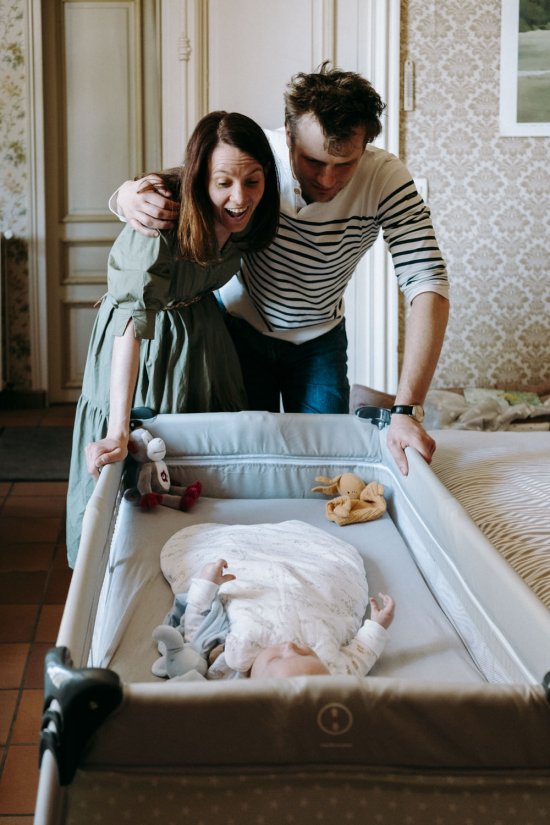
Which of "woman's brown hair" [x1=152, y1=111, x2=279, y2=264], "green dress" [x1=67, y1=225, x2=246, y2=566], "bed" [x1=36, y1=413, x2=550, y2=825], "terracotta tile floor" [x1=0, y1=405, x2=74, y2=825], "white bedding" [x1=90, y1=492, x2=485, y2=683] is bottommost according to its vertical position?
"terracotta tile floor" [x1=0, y1=405, x2=74, y2=825]

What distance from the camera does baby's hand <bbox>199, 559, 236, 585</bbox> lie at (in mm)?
1279

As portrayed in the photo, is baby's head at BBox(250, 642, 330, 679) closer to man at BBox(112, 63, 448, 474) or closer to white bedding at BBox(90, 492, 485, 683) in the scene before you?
white bedding at BBox(90, 492, 485, 683)

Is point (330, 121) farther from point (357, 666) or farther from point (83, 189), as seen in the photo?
point (83, 189)

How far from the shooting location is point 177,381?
72.7 inches

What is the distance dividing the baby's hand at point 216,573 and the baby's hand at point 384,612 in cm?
20

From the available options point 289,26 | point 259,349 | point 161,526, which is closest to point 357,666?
point 161,526

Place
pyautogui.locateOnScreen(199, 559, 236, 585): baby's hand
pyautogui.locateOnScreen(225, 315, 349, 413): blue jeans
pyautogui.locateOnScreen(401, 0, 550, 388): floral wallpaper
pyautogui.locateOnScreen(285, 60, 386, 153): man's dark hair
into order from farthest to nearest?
pyautogui.locateOnScreen(401, 0, 550, 388): floral wallpaper
pyautogui.locateOnScreen(225, 315, 349, 413): blue jeans
pyautogui.locateOnScreen(285, 60, 386, 153): man's dark hair
pyautogui.locateOnScreen(199, 559, 236, 585): baby's hand

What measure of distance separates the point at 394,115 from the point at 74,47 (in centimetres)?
181

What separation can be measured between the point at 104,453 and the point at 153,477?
0.58ft

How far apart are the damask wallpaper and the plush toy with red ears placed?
87.4 inches

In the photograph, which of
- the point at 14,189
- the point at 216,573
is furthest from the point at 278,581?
the point at 14,189

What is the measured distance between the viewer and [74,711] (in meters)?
0.75

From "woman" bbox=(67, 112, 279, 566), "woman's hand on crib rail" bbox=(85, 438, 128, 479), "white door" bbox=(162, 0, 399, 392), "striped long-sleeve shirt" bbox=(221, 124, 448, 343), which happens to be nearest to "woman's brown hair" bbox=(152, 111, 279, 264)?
"woman" bbox=(67, 112, 279, 566)

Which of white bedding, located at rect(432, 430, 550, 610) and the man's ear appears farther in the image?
the man's ear
